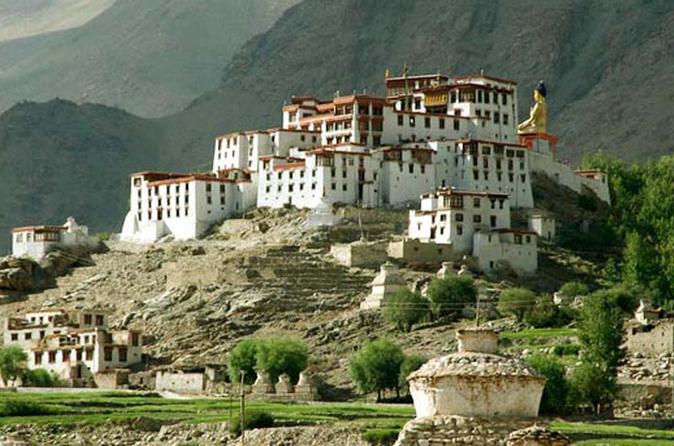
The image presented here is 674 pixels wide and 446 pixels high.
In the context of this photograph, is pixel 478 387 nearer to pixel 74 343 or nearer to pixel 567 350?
pixel 567 350

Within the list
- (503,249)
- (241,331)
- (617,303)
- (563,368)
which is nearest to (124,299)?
(241,331)

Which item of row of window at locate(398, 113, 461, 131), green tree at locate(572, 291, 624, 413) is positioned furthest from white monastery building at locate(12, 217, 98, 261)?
green tree at locate(572, 291, 624, 413)

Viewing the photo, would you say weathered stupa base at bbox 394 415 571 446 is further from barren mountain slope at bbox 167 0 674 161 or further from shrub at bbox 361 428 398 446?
barren mountain slope at bbox 167 0 674 161

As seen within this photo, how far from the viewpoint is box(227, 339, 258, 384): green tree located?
88625 mm

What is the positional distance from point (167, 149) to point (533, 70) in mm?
32089

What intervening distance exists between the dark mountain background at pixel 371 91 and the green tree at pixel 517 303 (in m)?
79.6

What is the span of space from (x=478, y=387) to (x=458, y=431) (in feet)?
1.85

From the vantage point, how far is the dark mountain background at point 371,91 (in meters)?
182

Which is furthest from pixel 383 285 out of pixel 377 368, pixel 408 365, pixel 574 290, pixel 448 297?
pixel 408 365

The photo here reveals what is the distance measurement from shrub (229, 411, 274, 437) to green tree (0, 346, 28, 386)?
3023 centimetres

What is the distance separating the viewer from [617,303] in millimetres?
94875

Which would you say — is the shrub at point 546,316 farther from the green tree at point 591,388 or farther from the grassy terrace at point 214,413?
the grassy terrace at point 214,413

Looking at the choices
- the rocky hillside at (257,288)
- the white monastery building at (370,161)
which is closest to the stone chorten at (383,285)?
the rocky hillside at (257,288)

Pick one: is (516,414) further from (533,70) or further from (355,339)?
(533,70)
